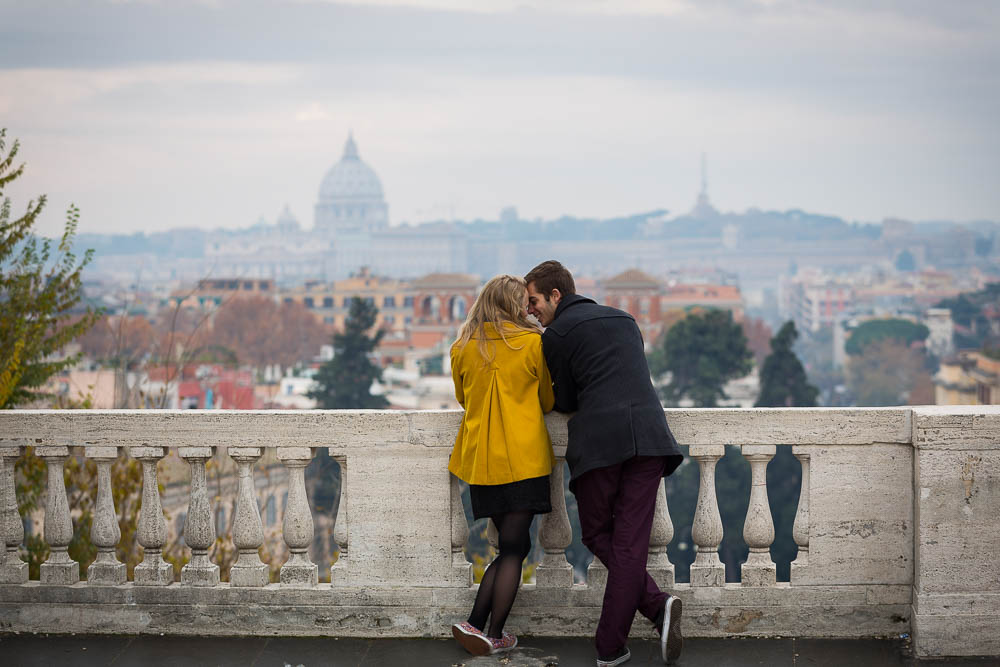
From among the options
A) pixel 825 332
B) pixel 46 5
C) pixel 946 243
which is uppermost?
pixel 46 5

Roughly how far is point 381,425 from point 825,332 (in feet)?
399

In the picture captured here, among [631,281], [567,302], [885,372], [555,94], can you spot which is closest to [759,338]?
[885,372]

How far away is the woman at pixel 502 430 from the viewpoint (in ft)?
12.1

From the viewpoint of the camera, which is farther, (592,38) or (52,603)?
(592,38)

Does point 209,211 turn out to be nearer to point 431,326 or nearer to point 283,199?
point 283,199

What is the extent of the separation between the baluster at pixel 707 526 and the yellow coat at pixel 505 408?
1.88 ft

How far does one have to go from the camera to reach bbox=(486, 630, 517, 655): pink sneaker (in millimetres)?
3787

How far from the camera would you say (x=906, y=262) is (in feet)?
537

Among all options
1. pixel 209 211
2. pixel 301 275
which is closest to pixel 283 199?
pixel 301 275

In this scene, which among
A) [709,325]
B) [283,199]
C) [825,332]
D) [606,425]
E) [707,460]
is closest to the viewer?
[606,425]

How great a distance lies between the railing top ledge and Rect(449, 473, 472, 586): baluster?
183mm

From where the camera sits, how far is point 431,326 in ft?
312

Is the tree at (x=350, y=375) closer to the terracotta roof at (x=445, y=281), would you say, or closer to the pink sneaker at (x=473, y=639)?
the pink sneaker at (x=473, y=639)

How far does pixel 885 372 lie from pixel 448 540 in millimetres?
88536
